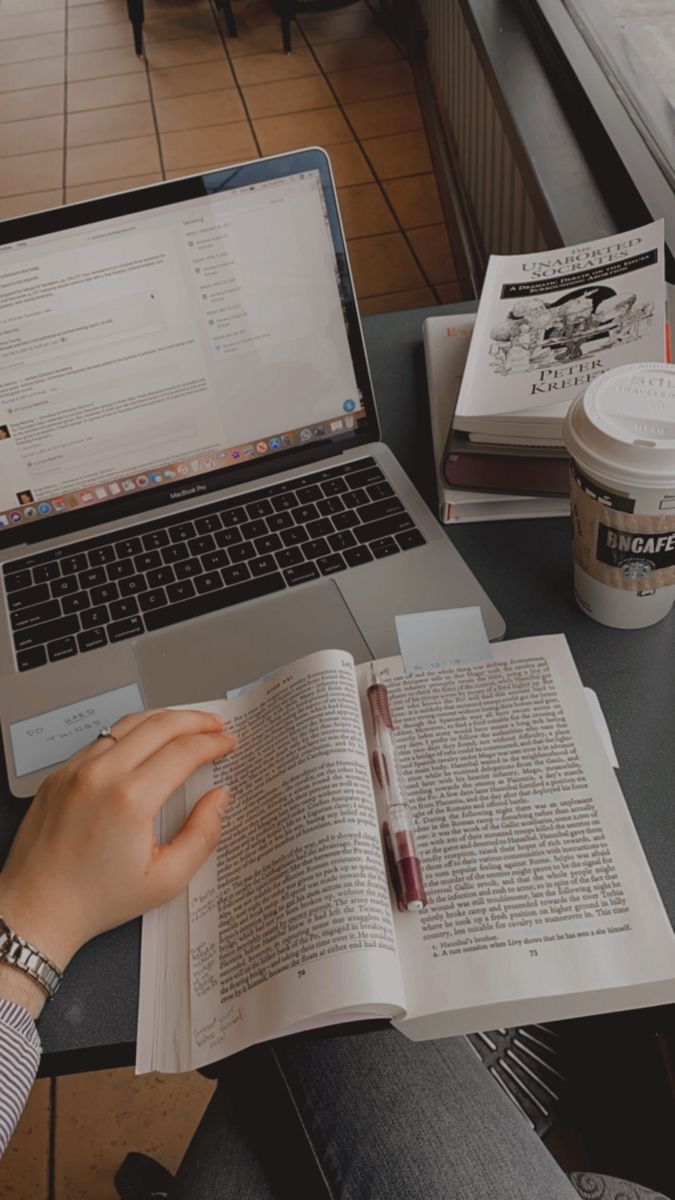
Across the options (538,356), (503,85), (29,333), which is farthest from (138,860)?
(503,85)

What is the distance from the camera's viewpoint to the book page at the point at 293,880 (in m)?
0.53

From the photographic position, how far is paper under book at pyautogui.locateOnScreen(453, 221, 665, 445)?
79 centimetres

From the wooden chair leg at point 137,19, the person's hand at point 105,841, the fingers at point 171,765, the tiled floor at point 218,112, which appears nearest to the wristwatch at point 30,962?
the person's hand at point 105,841

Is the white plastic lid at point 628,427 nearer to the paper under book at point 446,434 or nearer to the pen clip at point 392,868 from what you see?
the paper under book at point 446,434

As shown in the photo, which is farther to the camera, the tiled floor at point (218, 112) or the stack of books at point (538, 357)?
the tiled floor at point (218, 112)

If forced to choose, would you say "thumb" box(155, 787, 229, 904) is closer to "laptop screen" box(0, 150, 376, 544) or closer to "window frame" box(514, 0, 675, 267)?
"laptop screen" box(0, 150, 376, 544)

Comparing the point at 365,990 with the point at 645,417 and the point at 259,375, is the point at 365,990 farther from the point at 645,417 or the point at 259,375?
the point at 259,375

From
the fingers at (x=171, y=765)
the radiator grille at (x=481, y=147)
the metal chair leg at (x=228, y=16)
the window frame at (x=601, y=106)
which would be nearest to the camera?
the fingers at (x=171, y=765)

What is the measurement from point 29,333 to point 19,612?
23 cm

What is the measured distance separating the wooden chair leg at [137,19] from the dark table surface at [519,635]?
9.93ft

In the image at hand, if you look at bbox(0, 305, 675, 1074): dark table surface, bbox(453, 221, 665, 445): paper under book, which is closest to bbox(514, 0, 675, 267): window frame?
bbox(453, 221, 665, 445): paper under book

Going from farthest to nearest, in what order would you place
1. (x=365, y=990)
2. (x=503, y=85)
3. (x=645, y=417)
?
(x=503, y=85) < (x=645, y=417) < (x=365, y=990)

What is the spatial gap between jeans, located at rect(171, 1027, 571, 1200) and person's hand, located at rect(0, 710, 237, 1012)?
129 millimetres

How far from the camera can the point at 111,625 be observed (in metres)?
0.79
